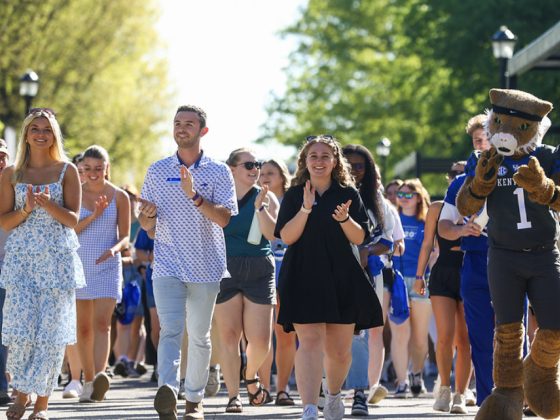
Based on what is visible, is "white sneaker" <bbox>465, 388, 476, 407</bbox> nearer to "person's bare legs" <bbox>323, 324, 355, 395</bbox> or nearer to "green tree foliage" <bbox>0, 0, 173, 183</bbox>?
"person's bare legs" <bbox>323, 324, 355, 395</bbox>

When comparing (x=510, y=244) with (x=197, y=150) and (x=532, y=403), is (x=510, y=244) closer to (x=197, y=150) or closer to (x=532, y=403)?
(x=532, y=403)

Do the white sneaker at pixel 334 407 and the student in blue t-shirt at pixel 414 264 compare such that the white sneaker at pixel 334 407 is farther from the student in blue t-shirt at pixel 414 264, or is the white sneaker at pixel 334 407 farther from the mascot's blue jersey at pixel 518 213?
the student in blue t-shirt at pixel 414 264

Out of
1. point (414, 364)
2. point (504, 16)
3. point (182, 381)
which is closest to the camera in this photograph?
point (182, 381)

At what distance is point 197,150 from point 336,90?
33557 millimetres

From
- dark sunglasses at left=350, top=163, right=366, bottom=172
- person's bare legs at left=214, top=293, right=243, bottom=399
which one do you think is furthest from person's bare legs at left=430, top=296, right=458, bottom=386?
person's bare legs at left=214, top=293, right=243, bottom=399

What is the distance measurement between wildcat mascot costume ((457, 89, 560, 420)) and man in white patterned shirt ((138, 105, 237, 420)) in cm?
200

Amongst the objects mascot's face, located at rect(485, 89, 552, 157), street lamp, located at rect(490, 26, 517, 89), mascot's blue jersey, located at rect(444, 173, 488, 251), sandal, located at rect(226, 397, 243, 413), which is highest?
street lamp, located at rect(490, 26, 517, 89)

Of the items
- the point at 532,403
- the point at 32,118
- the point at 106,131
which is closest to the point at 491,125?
the point at 532,403

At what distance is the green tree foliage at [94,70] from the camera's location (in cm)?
3080

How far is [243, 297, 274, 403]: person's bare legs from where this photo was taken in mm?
8484

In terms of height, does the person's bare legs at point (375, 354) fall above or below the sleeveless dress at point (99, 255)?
below

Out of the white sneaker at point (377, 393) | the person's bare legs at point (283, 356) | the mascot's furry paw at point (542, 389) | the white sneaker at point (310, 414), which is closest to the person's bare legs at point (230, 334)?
the person's bare legs at point (283, 356)

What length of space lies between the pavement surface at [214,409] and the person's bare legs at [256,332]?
40 centimetres

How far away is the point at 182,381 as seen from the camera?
9.84m
